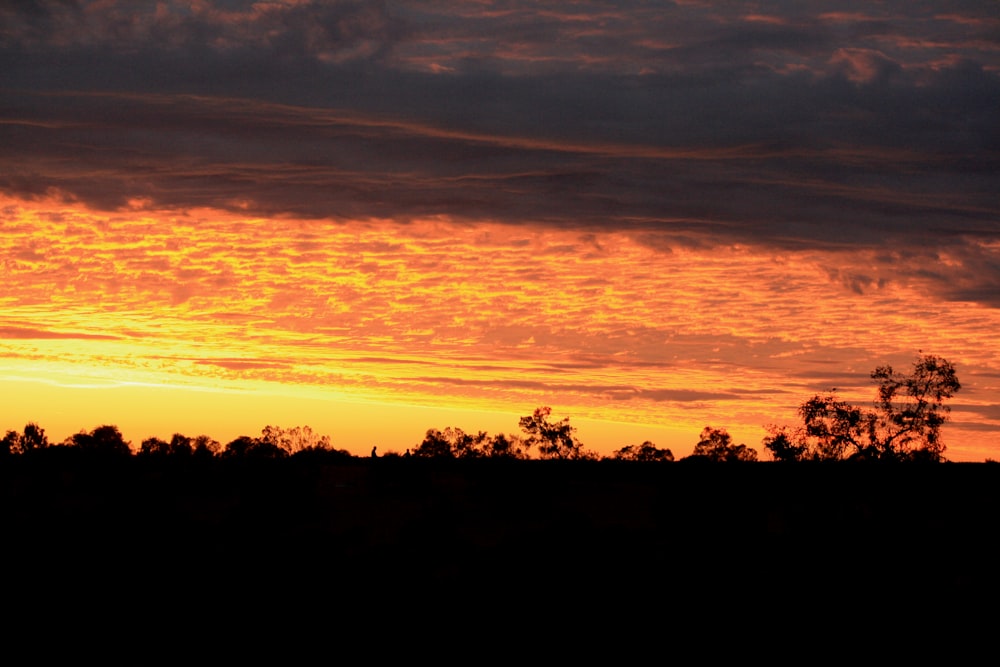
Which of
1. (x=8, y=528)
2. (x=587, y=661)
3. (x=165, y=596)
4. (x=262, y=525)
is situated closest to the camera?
(x=587, y=661)

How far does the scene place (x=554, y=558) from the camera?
19.6 m

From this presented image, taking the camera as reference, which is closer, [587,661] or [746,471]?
[587,661]

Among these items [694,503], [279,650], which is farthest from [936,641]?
[279,650]

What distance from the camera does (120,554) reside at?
69.6 feet

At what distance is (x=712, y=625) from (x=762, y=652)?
0.89m

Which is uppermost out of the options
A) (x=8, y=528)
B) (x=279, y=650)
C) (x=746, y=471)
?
(x=746, y=471)

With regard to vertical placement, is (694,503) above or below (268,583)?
above

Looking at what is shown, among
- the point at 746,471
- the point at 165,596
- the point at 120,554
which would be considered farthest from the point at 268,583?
the point at 746,471

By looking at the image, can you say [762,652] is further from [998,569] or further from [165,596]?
[165,596]

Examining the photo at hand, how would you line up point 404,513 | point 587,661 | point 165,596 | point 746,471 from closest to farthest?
point 587,661
point 165,596
point 746,471
point 404,513

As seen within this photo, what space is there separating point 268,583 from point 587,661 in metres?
5.38

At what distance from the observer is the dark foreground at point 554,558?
1819cm

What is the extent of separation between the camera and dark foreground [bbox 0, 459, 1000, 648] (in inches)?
716

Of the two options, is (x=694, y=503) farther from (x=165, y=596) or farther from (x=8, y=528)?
(x=8, y=528)
